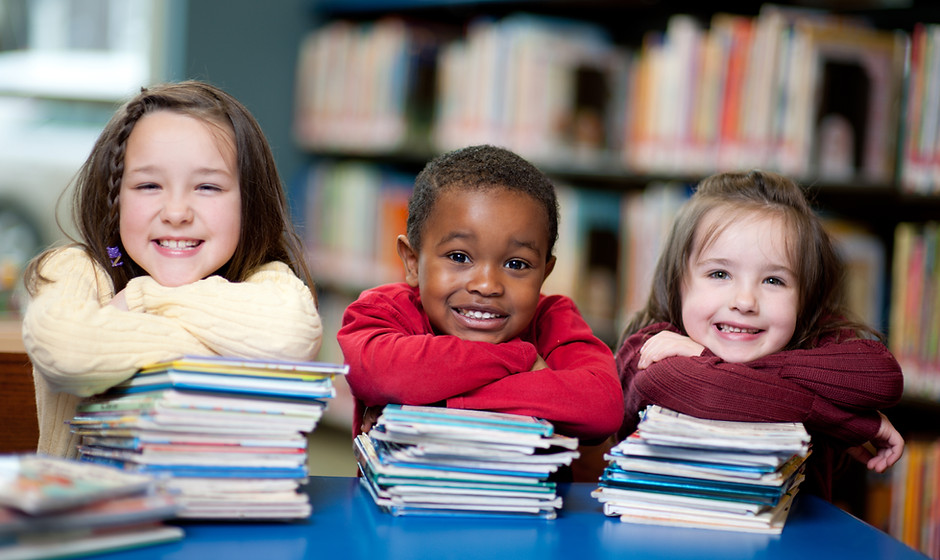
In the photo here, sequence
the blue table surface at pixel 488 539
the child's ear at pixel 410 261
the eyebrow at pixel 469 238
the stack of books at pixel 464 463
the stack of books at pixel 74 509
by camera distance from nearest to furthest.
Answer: the stack of books at pixel 74 509 → the blue table surface at pixel 488 539 → the stack of books at pixel 464 463 → the eyebrow at pixel 469 238 → the child's ear at pixel 410 261

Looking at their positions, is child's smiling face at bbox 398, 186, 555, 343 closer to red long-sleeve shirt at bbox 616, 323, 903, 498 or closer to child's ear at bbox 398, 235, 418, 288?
child's ear at bbox 398, 235, 418, 288

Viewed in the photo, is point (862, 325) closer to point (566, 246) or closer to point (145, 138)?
point (145, 138)

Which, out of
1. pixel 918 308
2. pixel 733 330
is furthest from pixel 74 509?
pixel 918 308

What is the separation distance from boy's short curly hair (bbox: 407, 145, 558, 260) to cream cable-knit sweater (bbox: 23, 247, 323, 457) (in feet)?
0.74

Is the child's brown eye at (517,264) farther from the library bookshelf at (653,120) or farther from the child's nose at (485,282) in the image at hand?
the library bookshelf at (653,120)

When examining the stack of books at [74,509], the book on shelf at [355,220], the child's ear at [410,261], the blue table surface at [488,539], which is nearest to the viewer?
the stack of books at [74,509]

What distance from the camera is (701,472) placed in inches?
47.1

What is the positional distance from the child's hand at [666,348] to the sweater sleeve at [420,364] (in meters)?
0.18

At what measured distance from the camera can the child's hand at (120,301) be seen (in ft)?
4.15

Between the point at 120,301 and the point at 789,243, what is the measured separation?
37.7 inches

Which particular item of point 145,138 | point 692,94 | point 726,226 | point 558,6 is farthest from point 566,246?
point 145,138

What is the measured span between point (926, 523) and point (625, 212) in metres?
1.14

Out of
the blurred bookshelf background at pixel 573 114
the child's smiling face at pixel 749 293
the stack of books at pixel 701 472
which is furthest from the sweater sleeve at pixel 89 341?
the blurred bookshelf background at pixel 573 114

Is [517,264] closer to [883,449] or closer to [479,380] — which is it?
[479,380]
